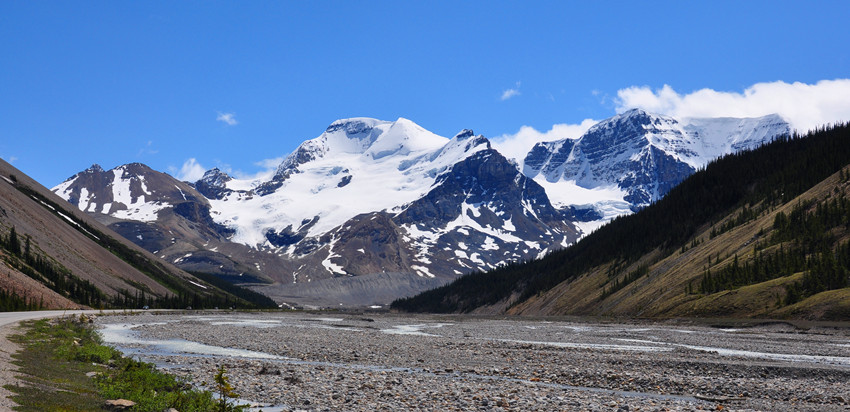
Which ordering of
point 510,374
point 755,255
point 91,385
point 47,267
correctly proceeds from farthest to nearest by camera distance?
1. point 47,267
2. point 755,255
3. point 510,374
4. point 91,385

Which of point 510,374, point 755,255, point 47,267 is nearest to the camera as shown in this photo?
point 510,374

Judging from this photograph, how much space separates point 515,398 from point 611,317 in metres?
113

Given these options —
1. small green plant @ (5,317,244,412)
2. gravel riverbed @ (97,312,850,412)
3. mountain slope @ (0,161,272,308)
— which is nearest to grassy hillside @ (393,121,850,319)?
gravel riverbed @ (97,312,850,412)

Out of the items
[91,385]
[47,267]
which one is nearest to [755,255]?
[91,385]

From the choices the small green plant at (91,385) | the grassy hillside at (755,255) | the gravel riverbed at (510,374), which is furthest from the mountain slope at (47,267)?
the grassy hillside at (755,255)

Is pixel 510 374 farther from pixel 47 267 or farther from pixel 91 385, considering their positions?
pixel 47 267

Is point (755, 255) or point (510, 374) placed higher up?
point (755, 255)

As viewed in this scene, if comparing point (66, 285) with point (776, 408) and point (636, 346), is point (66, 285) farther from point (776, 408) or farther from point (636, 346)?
point (776, 408)

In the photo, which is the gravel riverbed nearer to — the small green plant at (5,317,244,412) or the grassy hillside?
the small green plant at (5,317,244,412)

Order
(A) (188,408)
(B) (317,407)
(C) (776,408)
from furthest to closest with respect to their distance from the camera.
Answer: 1. (C) (776,408)
2. (B) (317,407)
3. (A) (188,408)

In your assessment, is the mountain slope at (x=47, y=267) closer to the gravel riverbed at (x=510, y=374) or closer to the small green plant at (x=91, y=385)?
the gravel riverbed at (x=510, y=374)

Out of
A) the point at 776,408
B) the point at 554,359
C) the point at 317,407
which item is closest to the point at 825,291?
the point at 554,359

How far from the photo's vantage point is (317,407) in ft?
80.2

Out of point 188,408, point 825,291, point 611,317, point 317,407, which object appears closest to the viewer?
point 188,408
